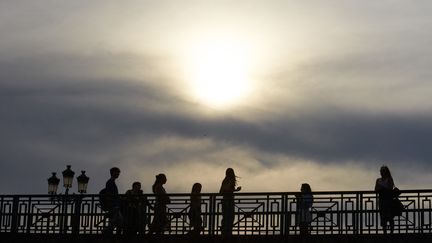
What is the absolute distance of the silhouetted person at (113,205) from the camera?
45.8 metres

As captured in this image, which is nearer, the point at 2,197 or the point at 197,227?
the point at 197,227

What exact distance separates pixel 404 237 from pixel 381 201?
1398 mm

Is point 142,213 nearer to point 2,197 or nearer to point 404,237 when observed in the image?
point 2,197

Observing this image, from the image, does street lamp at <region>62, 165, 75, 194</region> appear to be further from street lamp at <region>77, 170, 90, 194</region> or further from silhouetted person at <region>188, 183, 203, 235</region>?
silhouetted person at <region>188, 183, 203, 235</region>

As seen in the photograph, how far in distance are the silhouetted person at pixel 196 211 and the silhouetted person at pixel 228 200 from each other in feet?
2.28

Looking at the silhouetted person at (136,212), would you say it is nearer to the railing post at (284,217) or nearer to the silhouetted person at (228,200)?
the silhouetted person at (228,200)

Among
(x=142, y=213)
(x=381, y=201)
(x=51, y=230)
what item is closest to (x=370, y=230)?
(x=381, y=201)

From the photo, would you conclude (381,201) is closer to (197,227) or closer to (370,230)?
(370,230)

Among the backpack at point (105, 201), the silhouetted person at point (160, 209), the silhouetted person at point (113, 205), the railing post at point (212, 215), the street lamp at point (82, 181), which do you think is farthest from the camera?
the street lamp at point (82, 181)

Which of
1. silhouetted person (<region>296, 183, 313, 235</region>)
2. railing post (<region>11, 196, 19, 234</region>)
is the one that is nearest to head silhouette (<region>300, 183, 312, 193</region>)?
silhouetted person (<region>296, 183, 313, 235</region>)

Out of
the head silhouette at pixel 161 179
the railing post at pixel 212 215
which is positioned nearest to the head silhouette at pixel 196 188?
the railing post at pixel 212 215

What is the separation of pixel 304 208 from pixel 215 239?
2.71m

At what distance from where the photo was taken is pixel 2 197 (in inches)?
1893

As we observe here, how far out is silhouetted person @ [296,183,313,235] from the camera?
145 ft
